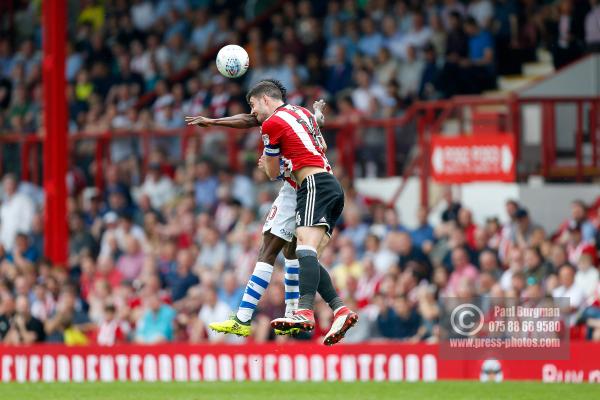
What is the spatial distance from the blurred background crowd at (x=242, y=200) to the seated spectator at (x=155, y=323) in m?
0.02

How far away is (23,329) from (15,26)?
11251 mm

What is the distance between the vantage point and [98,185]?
75.3 feet

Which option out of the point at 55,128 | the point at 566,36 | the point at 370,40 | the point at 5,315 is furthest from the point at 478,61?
the point at 5,315

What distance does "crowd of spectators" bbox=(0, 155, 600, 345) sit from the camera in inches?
676

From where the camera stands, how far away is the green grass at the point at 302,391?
1363 cm

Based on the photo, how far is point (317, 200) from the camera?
475 inches

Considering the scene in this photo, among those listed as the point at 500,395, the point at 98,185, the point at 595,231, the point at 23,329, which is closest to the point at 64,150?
the point at 98,185

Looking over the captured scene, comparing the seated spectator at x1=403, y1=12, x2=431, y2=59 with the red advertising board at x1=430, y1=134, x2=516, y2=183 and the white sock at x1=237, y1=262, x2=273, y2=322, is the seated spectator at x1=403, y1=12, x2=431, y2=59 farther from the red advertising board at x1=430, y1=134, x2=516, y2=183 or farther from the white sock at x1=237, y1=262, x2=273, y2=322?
the white sock at x1=237, y1=262, x2=273, y2=322

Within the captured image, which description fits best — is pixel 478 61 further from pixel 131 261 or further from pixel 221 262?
pixel 131 261

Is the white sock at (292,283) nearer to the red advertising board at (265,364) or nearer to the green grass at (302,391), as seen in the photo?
the green grass at (302,391)

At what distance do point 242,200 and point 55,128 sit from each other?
2.75 meters

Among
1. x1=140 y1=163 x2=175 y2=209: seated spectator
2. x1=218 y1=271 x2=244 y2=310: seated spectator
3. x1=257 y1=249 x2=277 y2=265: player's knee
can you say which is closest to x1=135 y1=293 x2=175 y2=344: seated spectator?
x1=218 y1=271 x2=244 y2=310: seated spectator

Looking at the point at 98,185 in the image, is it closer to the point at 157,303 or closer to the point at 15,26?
the point at 157,303

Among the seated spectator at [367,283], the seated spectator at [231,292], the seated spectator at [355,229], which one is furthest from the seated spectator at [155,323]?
the seated spectator at [355,229]
